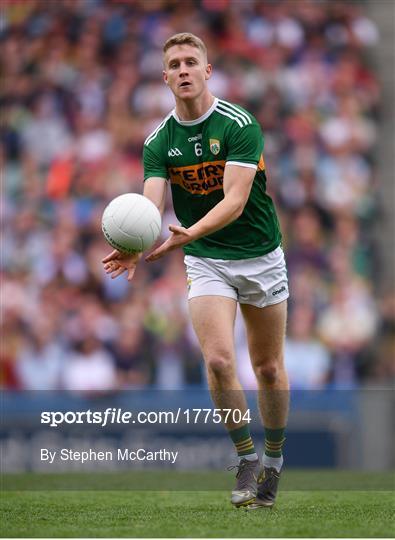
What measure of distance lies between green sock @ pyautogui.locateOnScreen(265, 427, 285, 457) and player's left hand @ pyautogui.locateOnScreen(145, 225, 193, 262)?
136 cm

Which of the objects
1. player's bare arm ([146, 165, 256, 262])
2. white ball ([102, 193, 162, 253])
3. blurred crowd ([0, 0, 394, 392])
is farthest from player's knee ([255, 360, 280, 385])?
blurred crowd ([0, 0, 394, 392])

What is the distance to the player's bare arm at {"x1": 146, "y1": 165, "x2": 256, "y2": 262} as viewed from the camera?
6027 millimetres

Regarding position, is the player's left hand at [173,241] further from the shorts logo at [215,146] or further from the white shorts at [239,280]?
the shorts logo at [215,146]

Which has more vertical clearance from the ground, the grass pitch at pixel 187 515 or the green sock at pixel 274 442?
the green sock at pixel 274 442

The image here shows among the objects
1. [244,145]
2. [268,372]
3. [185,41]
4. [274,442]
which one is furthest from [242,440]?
[185,41]

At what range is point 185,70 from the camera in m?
6.39

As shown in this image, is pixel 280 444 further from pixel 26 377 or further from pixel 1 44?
pixel 1 44

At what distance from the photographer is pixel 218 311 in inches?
252

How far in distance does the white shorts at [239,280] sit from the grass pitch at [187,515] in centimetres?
118

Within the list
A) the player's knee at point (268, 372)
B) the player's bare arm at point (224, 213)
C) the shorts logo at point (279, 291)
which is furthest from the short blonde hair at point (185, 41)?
the player's knee at point (268, 372)

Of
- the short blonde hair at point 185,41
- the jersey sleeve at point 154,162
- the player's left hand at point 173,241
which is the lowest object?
the player's left hand at point 173,241

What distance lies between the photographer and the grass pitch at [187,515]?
5.41 m

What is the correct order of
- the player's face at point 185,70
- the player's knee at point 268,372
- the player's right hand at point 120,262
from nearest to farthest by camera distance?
1. the player's right hand at point 120,262
2. the player's face at point 185,70
3. the player's knee at point 268,372

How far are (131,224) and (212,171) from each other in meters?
0.68
